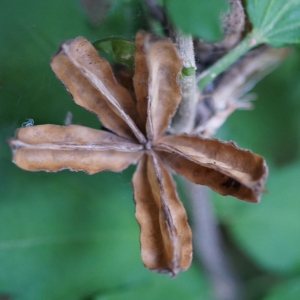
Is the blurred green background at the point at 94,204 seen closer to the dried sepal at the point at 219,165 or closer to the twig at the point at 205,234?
the twig at the point at 205,234

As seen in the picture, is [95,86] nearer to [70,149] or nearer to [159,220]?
[70,149]

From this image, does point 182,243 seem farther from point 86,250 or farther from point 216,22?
point 86,250

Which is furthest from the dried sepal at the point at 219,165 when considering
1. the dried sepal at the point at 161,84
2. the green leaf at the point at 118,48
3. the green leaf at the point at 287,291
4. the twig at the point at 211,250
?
the green leaf at the point at 287,291

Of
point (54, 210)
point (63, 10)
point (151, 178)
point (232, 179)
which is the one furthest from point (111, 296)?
point (63, 10)

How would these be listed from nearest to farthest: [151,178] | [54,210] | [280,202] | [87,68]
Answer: [87,68], [151,178], [54,210], [280,202]

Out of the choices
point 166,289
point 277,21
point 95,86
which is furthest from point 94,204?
point 277,21

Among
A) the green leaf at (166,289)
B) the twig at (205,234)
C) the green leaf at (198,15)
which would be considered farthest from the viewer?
the green leaf at (166,289)

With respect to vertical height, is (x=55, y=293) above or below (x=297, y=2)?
below
